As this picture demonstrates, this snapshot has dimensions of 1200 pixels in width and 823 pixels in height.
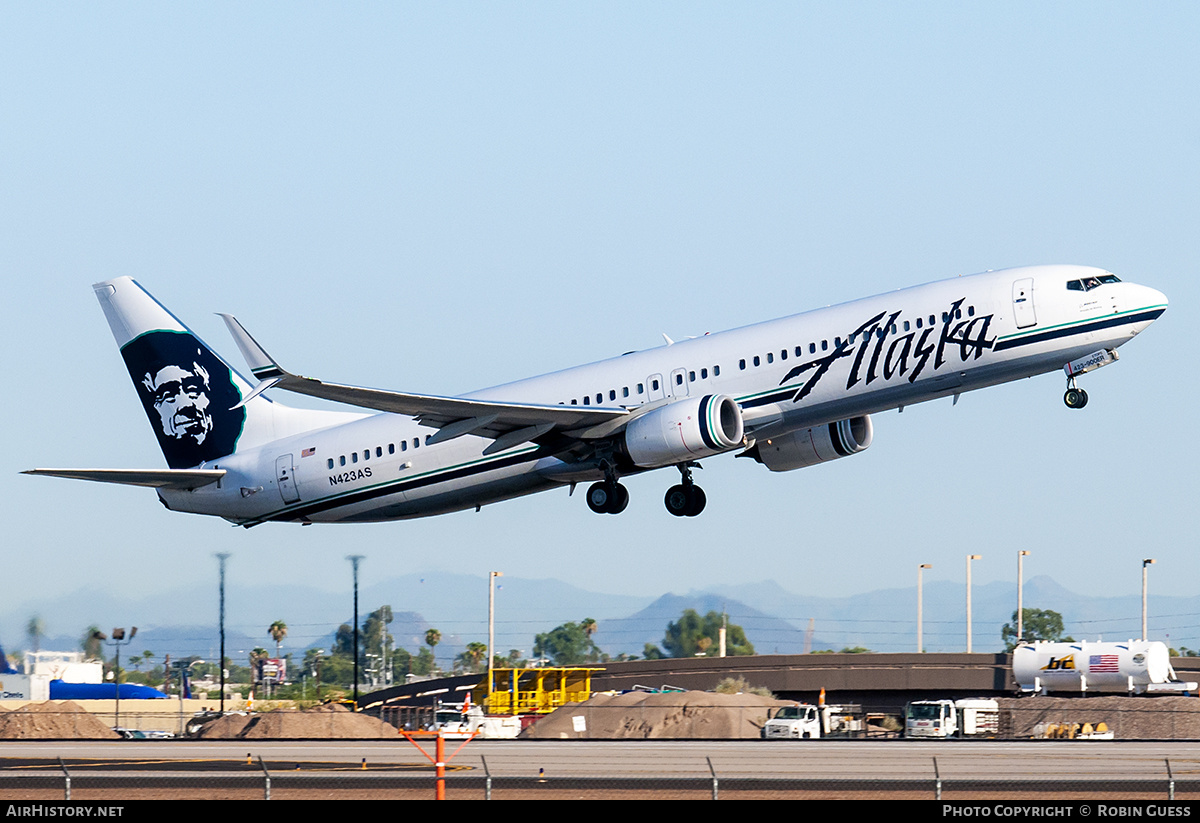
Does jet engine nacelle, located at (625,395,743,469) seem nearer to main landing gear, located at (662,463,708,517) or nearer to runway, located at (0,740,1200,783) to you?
main landing gear, located at (662,463,708,517)

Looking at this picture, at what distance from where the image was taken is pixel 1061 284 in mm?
39594

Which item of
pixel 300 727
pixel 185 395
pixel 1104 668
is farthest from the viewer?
pixel 1104 668

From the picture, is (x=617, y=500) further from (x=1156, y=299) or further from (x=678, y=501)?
(x=1156, y=299)

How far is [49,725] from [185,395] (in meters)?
13.1

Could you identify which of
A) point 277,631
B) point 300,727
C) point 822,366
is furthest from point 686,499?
point 277,631

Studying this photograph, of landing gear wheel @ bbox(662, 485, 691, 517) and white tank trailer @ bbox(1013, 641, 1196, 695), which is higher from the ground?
landing gear wheel @ bbox(662, 485, 691, 517)

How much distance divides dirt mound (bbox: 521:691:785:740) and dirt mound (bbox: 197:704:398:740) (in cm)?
608

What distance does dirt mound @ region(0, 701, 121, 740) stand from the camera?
53.2 meters

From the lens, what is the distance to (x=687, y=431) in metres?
40.6

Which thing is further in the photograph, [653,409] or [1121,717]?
[1121,717]

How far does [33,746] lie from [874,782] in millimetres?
28043

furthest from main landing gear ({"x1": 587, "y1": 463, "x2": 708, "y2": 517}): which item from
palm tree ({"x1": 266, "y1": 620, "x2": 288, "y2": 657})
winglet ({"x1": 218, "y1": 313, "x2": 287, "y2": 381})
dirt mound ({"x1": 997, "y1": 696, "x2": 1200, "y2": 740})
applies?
palm tree ({"x1": 266, "y1": 620, "x2": 288, "y2": 657})
